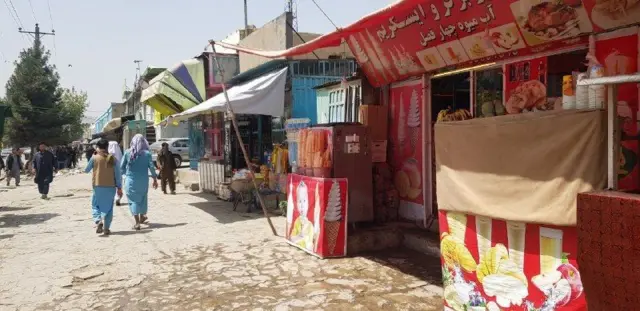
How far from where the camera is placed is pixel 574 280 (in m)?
3.03

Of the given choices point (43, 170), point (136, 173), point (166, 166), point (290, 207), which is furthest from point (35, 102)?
point (290, 207)

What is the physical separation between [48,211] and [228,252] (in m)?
7.16

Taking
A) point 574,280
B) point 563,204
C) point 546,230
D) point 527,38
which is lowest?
point 574,280

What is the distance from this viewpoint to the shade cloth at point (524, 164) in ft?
9.44

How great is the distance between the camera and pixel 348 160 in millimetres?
6316

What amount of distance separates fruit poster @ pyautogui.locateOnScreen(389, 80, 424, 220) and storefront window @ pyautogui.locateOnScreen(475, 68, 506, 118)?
96 cm

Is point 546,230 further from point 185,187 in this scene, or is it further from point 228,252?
point 185,187

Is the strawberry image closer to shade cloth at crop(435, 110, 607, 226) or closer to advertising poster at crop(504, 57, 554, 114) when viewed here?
shade cloth at crop(435, 110, 607, 226)

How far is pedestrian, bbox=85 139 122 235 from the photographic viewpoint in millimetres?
7895

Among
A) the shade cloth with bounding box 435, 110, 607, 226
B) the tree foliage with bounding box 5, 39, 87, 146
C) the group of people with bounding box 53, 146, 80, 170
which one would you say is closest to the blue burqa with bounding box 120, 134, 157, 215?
the shade cloth with bounding box 435, 110, 607, 226

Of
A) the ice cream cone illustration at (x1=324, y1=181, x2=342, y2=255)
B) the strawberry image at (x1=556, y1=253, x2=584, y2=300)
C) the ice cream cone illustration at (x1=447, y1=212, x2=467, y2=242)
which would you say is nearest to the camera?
the strawberry image at (x1=556, y1=253, x2=584, y2=300)

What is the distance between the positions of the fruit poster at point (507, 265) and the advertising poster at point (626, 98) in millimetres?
879

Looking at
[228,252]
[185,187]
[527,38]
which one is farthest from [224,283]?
[185,187]

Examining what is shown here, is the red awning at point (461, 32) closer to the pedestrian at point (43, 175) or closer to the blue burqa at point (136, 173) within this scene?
the blue burqa at point (136, 173)
